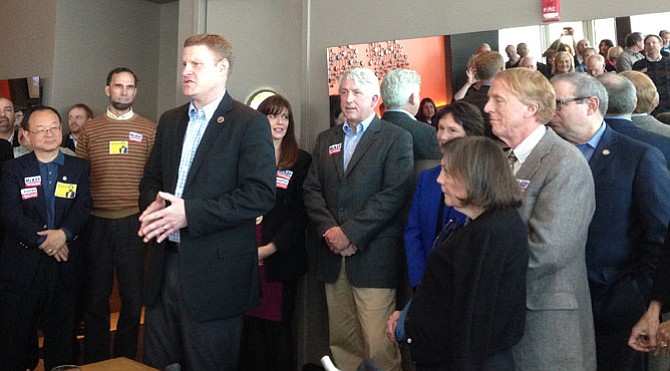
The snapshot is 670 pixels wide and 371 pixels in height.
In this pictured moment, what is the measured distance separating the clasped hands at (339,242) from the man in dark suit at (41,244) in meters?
1.49

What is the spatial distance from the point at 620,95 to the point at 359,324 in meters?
1.69

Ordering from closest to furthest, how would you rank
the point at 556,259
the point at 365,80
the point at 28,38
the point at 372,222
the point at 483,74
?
1. the point at 556,259
2. the point at 372,222
3. the point at 483,74
4. the point at 365,80
5. the point at 28,38

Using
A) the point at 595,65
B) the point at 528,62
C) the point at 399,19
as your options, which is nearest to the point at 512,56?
the point at 528,62

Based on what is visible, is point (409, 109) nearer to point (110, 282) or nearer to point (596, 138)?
point (596, 138)

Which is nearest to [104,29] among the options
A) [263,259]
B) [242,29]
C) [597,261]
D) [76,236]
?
[242,29]

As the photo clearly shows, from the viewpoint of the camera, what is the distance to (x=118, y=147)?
12.4 ft

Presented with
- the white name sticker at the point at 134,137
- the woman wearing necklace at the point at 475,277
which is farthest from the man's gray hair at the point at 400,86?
the white name sticker at the point at 134,137

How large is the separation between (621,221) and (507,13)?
4.49 ft

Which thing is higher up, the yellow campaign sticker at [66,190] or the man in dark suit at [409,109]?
the man in dark suit at [409,109]

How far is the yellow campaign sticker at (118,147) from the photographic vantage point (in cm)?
378

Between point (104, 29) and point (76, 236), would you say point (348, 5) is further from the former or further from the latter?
point (104, 29)

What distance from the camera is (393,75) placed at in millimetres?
3400

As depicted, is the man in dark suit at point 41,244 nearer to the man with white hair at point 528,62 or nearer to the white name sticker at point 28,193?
the white name sticker at point 28,193

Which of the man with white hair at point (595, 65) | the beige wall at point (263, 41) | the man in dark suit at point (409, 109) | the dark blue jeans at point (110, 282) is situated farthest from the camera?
the beige wall at point (263, 41)
